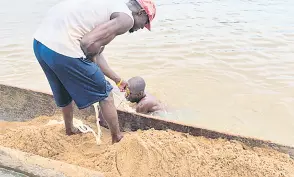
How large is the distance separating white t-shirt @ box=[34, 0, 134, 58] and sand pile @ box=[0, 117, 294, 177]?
94 cm

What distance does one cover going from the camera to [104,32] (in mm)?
3109

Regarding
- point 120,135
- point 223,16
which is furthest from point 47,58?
point 223,16

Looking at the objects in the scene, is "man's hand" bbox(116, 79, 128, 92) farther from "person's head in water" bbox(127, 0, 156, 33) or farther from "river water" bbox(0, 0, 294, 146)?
"person's head in water" bbox(127, 0, 156, 33)

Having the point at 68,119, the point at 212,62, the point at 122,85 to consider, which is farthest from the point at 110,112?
the point at 212,62

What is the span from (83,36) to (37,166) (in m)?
1.14

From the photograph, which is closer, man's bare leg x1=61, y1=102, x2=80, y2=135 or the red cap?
the red cap

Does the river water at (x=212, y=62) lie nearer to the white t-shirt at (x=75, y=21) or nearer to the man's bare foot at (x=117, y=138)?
the man's bare foot at (x=117, y=138)

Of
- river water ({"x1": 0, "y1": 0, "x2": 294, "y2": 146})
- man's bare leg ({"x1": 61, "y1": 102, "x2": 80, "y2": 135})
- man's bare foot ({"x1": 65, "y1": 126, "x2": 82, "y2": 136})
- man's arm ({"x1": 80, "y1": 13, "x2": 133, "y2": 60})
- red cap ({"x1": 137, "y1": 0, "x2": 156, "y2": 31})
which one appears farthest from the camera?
river water ({"x1": 0, "y1": 0, "x2": 294, "y2": 146})

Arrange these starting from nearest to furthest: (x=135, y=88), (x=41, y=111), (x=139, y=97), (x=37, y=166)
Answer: (x=37, y=166), (x=41, y=111), (x=135, y=88), (x=139, y=97)

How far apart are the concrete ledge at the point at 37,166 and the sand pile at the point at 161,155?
237 millimetres

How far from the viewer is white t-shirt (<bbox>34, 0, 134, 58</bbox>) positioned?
10.5 feet

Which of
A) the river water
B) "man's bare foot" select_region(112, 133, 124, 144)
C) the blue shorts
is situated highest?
the blue shorts

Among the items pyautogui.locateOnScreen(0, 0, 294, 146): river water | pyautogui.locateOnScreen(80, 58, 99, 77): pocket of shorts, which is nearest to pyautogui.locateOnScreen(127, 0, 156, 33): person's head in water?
pyautogui.locateOnScreen(80, 58, 99, 77): pocket of shorts

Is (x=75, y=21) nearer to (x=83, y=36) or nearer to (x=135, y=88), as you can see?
(x=83, y=36)
